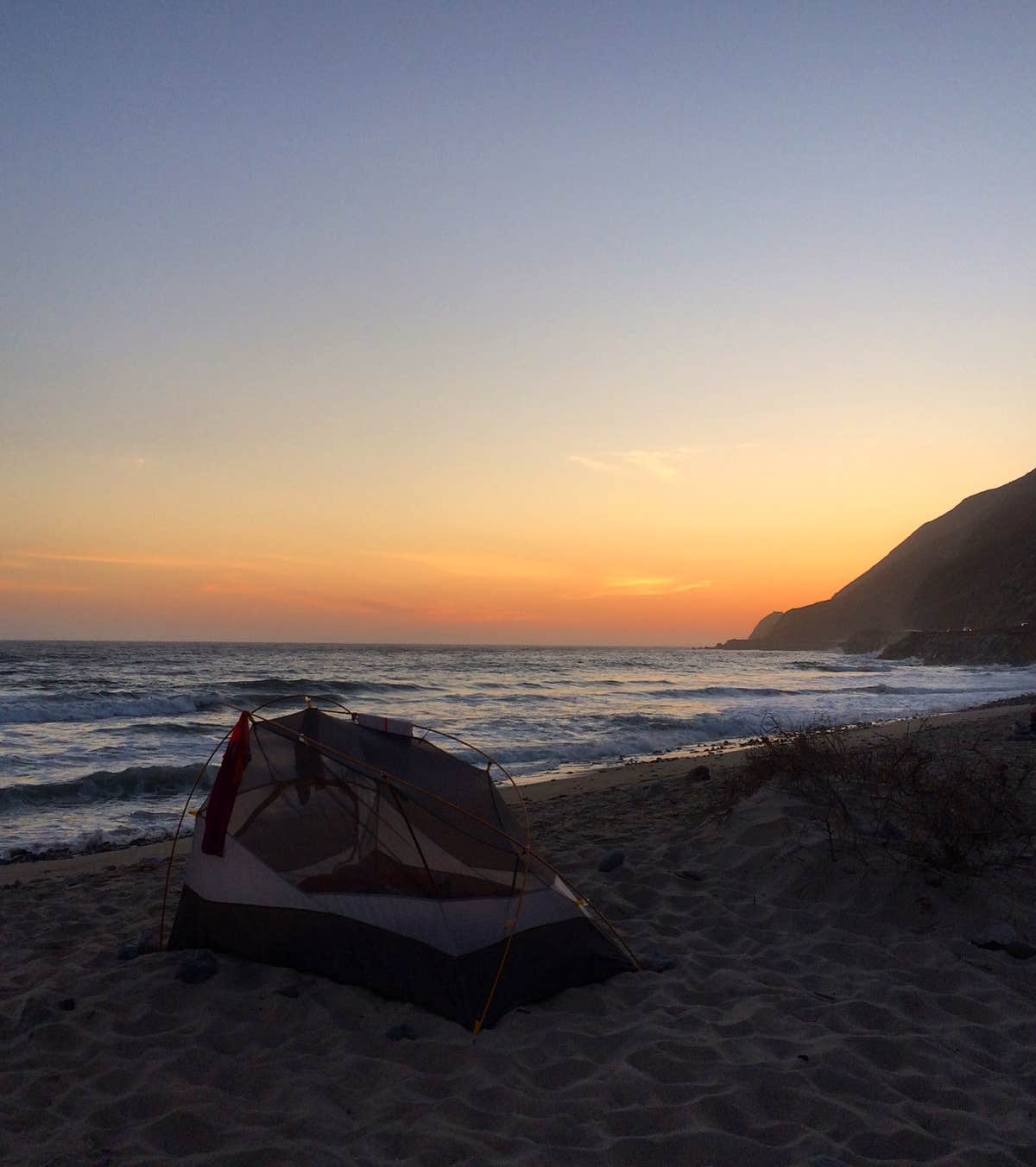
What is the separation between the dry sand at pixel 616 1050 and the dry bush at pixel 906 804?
26 cm

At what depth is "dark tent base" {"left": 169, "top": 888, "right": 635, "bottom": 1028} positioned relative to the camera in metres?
4.70

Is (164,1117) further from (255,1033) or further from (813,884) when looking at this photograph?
(813,884)

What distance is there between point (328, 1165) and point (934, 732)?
13.8m

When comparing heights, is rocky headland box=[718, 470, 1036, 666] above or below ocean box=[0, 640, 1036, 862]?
above

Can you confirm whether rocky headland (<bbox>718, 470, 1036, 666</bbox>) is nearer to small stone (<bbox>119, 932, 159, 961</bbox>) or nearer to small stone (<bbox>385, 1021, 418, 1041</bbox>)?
small stone (<bbox>385, 1021, 418, 1041</bbox>)

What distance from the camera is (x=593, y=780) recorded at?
14.0 metres

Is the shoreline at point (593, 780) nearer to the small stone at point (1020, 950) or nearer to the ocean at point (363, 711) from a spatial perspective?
the ocean at point (363, 711)

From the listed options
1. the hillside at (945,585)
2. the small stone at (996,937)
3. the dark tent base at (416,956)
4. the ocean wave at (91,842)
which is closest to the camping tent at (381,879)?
the dark tent base at (416,956)

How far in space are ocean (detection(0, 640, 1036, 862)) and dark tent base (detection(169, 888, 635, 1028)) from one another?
1.63 meters

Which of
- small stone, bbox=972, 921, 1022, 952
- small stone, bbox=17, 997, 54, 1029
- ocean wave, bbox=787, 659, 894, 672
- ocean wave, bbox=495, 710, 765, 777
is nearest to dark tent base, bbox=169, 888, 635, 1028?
small stone, bbox=17, 997, 54, 1029

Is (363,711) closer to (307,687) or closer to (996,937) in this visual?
(307,687)

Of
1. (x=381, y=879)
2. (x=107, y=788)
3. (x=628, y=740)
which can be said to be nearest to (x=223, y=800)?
(x=381, y=879)

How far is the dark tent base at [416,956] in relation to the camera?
470 centimetres

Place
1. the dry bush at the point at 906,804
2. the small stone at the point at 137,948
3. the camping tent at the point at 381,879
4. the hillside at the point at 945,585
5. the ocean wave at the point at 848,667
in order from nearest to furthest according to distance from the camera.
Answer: the camping tent at the point at 381,879, the small stone at the point at 137,948, the dry bush at the point at 906,804, the ocean wave at the point at 848,667, the hillside at the point at 945,585
